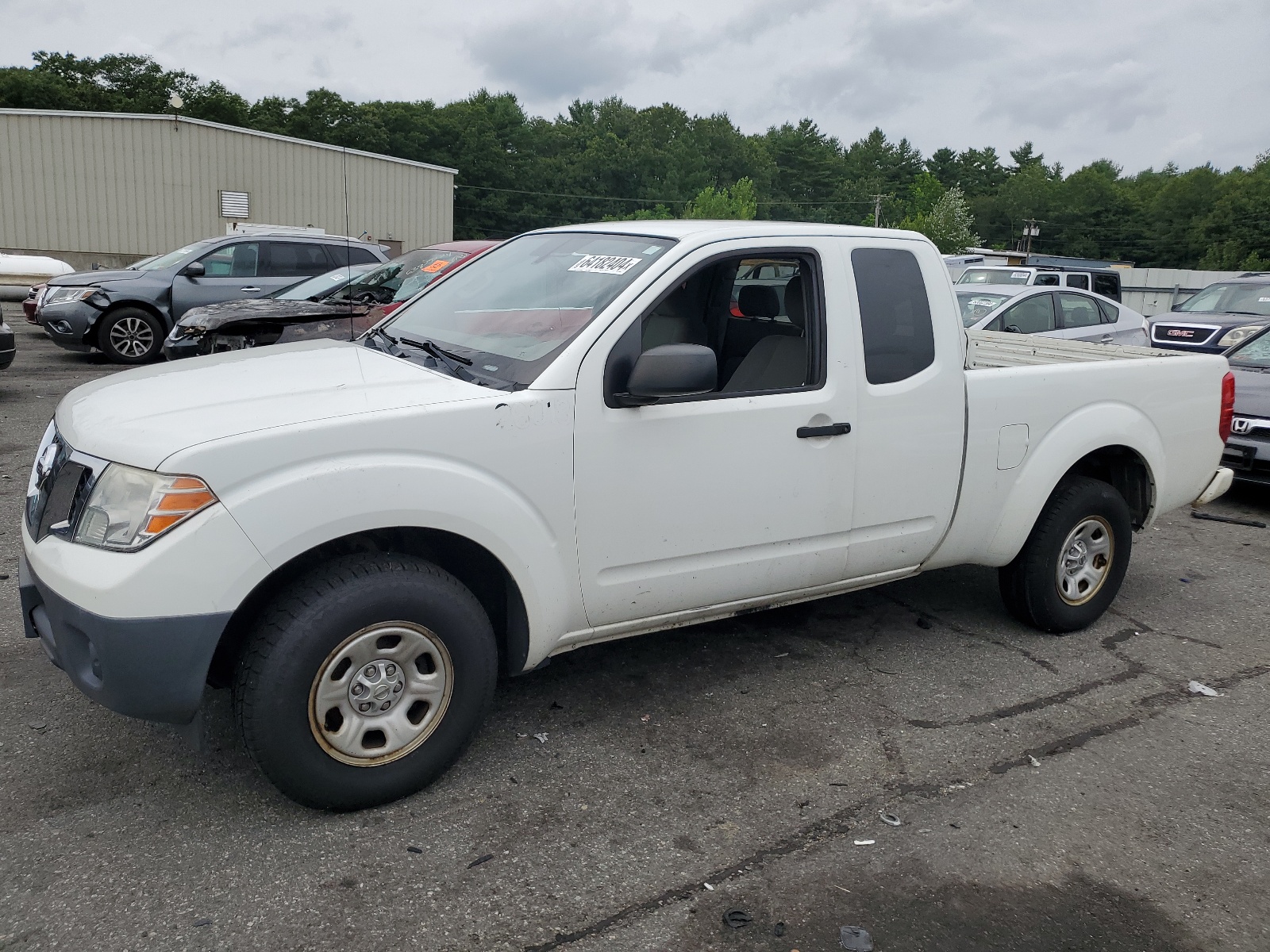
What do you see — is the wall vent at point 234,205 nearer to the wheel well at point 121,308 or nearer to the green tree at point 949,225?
the wheel well at point 121,308

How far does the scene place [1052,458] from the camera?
15.1ft

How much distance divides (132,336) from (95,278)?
0.88 meters

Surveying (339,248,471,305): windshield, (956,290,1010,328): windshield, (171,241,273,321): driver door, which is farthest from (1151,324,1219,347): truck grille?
(171,241,273,321): driver door

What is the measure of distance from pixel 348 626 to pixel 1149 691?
3.36m

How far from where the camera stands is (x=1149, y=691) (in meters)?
4.37

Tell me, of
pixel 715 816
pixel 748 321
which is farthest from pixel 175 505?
pixel 748 321

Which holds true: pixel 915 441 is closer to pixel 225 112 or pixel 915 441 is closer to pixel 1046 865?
pixel 1046 865

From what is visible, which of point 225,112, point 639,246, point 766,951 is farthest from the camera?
point 225,112

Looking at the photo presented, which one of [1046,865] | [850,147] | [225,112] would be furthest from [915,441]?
[850,147]

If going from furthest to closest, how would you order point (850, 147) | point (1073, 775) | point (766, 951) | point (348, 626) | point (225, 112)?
point (850, 147), point (225, 112), point (1073, 775), point (348, 626), point (766, 951)

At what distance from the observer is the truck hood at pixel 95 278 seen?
41.5 ft

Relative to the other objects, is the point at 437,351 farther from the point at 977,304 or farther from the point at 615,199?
the point at 615,199

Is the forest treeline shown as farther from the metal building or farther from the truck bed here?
the truck bed


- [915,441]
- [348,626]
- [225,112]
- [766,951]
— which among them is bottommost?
[766,951]
